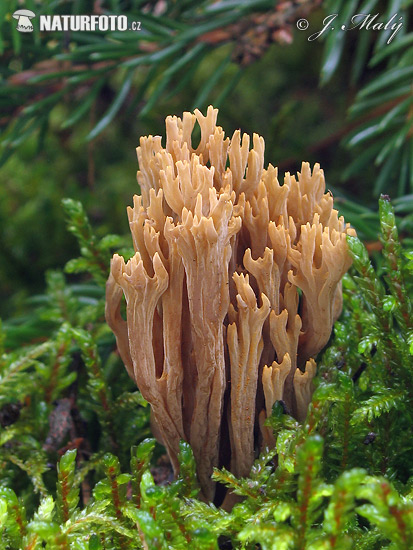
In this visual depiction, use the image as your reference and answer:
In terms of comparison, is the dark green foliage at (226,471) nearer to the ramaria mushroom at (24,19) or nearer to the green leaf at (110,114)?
the green leaf at (110,114)

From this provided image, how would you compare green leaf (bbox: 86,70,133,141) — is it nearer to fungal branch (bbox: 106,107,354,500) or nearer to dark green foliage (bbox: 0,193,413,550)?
dark green foliage (bbox: 0,193,413,550)

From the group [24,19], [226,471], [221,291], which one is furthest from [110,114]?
[226,471]

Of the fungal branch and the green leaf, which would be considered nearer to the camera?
the fungal branch

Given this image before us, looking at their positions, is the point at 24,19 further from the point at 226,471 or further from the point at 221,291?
the point at 226,471

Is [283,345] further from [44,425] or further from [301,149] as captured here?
[301,149]

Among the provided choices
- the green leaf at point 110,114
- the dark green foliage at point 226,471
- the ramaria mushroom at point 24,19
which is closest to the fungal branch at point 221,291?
the dark green foliage at point 226,471

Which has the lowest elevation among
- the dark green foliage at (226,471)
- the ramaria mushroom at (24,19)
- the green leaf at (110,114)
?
the dark green foliage at (226,471)

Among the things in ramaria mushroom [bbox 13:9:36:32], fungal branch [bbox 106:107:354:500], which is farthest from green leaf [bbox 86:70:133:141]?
fungal branch [bbox 106:107:354:500]
